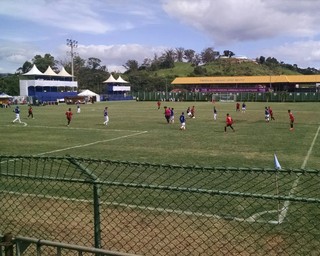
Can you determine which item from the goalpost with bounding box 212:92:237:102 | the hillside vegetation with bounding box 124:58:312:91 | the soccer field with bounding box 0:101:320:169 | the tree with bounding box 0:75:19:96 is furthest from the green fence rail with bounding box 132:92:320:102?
the soccer field with bounding box 0:101:320:169

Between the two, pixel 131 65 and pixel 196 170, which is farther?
pixel 131 65

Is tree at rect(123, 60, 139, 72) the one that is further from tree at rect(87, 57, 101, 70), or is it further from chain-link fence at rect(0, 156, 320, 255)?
chain-link fence at rect(0, 156, 320, 255)

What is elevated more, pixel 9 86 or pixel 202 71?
pixel 202 71

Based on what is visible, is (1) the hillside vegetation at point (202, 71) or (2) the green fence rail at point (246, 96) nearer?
(2) the green fence rail at point (246, 96)

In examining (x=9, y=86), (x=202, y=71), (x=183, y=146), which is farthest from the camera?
(x=202, y=71)

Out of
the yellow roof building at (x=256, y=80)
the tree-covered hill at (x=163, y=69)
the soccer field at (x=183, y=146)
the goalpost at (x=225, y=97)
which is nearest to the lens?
the soccer field at (x=183, y=146)

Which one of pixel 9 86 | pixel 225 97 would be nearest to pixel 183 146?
pixel 225 97

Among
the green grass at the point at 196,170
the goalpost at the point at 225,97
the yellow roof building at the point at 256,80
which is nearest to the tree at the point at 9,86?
the yellow roof building at the point at 256,80

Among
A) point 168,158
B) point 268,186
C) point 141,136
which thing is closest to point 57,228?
point 268,186

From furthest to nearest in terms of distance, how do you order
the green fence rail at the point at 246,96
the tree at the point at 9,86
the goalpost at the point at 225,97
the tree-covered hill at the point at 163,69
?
the tree-covered hill at the point at 163,69 → the tree at the point at 9,86 → the goalpost at the point at 225,97 → the green fence rail at the point at 246,96

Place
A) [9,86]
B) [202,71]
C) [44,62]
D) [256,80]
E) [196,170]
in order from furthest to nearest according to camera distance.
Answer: [202,71], [44,62], [9,86], [256,80], [196,170]

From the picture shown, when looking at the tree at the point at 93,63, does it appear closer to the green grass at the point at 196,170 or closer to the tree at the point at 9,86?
the tree at the point at 9,86

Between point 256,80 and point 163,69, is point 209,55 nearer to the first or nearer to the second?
point 163,69

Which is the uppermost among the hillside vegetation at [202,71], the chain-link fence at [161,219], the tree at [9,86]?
the hillside vegetation at [202,71]
